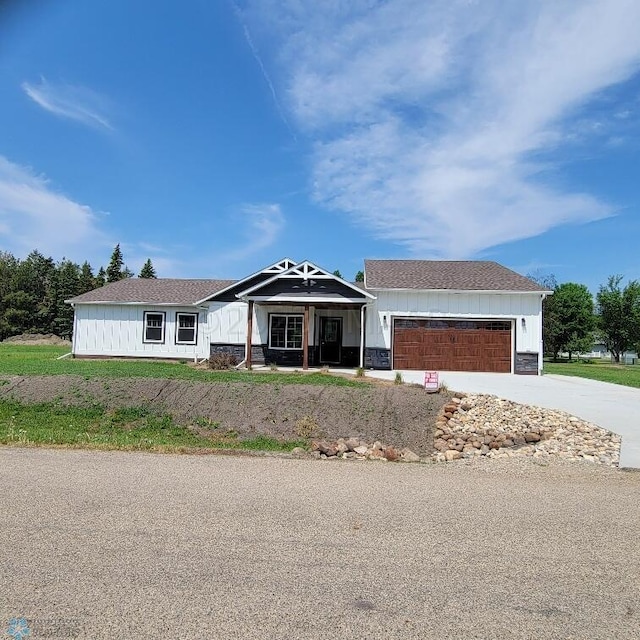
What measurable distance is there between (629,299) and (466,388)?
145 ft

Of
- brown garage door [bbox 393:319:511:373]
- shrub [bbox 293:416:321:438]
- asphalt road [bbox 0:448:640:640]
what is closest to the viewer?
asphalt road [bbox 0:448:640:640]

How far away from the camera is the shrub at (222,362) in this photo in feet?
65.0

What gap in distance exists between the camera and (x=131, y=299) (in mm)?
24297

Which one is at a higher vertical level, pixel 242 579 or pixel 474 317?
pixel 474 317

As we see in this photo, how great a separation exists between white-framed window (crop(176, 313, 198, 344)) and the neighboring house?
0.05 m

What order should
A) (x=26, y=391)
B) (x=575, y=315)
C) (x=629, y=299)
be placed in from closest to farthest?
(x=26, y=391) → (x=575, y=315) → (x=629, y=299)

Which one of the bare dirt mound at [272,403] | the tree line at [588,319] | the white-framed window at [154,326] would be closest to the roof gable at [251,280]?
the white-framed window at [154,326]

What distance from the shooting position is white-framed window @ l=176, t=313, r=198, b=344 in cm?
2411

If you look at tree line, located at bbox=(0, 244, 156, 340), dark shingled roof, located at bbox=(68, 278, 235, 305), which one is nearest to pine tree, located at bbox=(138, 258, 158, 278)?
tree line, located at bbox=(0, 244, 156, 340)

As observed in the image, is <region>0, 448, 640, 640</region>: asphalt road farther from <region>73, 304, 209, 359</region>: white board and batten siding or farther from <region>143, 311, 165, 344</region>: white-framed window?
<region>143, 311, 165, 344</region>: white-framed window

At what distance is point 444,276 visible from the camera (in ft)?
76.2

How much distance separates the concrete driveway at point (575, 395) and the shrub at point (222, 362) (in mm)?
5608

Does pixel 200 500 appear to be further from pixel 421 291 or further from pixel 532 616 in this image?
pixel 421 291

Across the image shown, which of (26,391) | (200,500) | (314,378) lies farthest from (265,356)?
(200,500)
